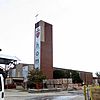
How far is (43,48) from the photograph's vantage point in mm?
86750

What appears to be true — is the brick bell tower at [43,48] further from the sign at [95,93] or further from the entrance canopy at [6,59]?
the entrance canopy at [6,59]

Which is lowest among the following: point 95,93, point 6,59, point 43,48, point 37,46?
point 95,93

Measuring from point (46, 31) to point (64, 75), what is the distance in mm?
24906

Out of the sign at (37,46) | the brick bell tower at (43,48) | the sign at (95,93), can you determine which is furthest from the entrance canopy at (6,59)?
the sign at (37,46)

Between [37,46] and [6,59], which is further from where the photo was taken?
[37,46]

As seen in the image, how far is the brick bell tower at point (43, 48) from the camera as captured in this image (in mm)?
86062

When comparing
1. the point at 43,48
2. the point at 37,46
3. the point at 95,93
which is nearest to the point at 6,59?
the point at 95,93

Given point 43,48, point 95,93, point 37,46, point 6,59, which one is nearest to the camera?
point 6,59

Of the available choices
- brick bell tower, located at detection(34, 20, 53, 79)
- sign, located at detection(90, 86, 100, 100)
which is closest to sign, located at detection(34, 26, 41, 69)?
brick bell tower, located at detection(34, 20, 53, 79)

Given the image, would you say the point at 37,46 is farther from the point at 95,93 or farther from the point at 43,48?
the point at 95,93

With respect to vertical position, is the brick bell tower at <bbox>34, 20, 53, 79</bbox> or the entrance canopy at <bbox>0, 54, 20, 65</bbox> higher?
the brick bell tower at <bbox>34, 20, 53, 79</bbox>

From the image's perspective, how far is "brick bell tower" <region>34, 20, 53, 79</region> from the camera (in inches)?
3388

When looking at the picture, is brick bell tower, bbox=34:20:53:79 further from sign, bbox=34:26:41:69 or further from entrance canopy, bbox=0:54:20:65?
entrance canopy, bbox=0:54:20:65

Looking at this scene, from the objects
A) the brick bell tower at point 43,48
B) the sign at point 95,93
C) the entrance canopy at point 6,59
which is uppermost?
the brick bell tower at point 43,48
